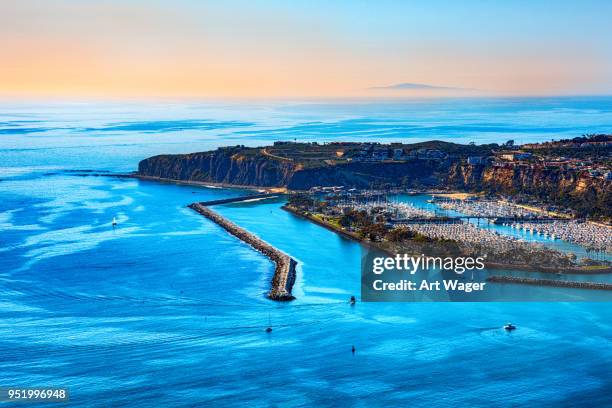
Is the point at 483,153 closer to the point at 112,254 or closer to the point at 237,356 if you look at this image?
the point at 112,254

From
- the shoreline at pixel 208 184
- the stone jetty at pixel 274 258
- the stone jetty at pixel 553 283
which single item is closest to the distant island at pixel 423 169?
the shoreline at pixel 208 184

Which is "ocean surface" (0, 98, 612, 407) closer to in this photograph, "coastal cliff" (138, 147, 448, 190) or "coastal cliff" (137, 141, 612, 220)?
"coastal cliff" (137, 141, 612, 220)

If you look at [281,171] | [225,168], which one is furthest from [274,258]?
[225,168]

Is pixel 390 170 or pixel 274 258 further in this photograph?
pixel 390 170

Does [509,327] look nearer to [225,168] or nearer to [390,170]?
[390,170]

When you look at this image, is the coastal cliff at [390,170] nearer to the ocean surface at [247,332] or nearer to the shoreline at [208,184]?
the shoreline at [208,184]

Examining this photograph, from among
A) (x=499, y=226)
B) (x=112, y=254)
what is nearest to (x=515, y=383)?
(x=112, y=254)
